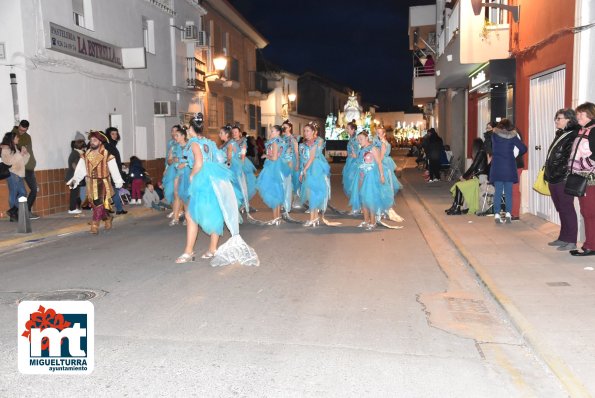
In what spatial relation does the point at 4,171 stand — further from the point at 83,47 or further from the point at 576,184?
the point at 576,184

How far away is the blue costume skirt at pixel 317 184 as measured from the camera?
11.5m

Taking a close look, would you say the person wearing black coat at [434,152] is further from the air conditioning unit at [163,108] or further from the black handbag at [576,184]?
the black handbag at [576,184]

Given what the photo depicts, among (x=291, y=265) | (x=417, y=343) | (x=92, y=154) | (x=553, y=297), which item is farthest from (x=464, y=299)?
(x=92, y=154)

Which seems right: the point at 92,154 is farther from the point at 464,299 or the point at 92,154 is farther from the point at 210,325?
the point at 464,299

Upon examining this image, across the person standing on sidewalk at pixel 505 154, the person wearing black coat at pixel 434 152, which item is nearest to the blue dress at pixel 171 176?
the person standing on sidewalk at pixel 505 154

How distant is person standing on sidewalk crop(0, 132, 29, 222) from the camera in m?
12.1

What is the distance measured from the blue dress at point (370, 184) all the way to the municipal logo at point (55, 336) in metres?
7.41

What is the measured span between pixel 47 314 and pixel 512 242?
727 cm

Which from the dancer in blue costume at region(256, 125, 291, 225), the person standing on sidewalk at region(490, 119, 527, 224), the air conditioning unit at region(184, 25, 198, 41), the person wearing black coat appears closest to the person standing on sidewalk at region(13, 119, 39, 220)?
the dancer in blue costume at region(256, 125, 291, 225)

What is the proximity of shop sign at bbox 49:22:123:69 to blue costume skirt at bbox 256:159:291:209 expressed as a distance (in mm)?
6069

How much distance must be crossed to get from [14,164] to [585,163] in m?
10.6

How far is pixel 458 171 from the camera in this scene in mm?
22625

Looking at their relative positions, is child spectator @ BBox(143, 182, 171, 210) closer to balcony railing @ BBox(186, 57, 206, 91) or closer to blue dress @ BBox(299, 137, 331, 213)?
blue dress @ BBox(299, 137, 331, 213)

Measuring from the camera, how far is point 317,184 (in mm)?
11500
